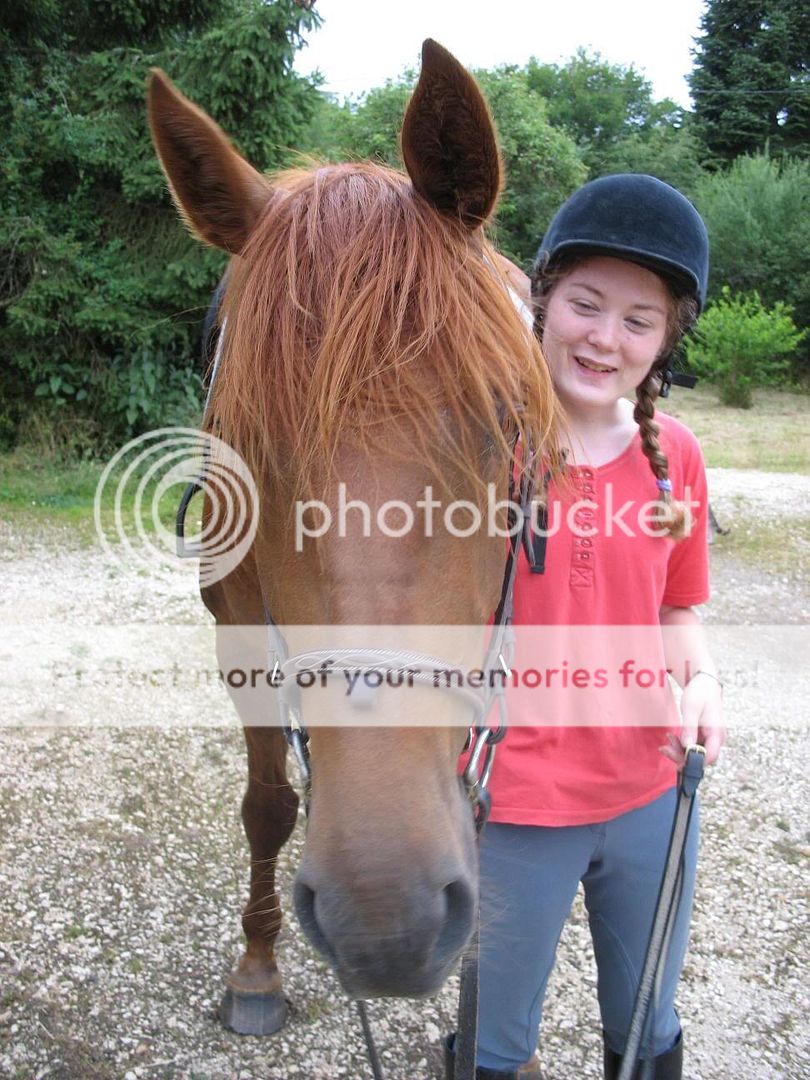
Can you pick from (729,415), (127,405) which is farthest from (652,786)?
(729,415)

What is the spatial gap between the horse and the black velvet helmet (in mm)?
268

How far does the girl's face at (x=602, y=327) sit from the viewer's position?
165 cm

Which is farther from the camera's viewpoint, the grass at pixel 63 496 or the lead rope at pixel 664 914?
the grass at pixel 63 496

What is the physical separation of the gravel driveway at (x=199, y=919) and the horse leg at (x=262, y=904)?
8cm

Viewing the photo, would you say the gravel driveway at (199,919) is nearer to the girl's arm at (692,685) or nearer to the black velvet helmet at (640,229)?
the girl's arm at (692,685)

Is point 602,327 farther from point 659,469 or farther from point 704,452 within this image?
point 704,452

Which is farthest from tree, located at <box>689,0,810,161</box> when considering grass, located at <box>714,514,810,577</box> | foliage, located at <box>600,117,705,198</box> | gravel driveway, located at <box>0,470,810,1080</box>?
gravel driveway, located at <box>0,470,810,1080</box>

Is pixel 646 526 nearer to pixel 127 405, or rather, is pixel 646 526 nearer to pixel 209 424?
pixel 209 424

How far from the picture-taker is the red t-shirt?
163 cm

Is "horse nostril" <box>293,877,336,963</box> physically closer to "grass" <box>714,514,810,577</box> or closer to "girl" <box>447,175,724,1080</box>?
"girl" <box>447,175,724,1080</box>

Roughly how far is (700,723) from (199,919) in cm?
210

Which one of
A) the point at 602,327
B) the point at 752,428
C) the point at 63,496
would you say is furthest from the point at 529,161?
the point at 602,327

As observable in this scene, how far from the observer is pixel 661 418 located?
1.83 metres

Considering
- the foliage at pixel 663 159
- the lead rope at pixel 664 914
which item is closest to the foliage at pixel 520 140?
the foliage at pixel 663 159
